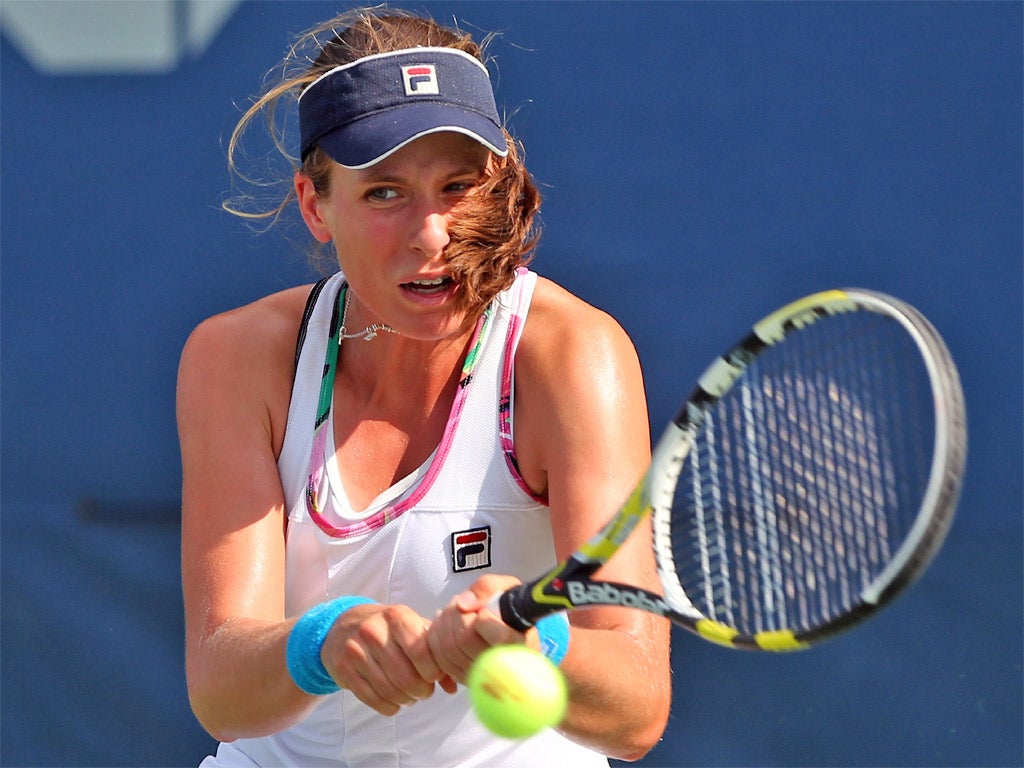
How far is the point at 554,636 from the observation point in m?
1.46

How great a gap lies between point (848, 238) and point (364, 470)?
3.92ft

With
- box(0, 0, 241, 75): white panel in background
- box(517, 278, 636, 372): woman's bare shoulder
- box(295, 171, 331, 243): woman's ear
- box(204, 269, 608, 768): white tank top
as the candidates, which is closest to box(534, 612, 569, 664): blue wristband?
box(204, 269, 608, 768): white tank top

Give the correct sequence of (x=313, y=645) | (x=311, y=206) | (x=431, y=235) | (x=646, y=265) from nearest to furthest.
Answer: (x=313, y=645) → (x=431, y=235) → (x=311, y=206) → (x=646, y=265)

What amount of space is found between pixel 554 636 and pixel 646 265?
133 cm

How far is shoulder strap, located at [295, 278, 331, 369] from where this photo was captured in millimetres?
1891

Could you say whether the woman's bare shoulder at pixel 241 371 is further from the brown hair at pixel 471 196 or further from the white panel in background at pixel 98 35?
the white panel in background at pixel 98 35

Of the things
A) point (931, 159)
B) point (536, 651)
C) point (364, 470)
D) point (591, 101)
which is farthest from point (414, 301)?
point (931, 159)

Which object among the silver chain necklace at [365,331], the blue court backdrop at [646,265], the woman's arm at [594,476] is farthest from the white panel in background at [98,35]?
A: the woman's arm at [594,476]

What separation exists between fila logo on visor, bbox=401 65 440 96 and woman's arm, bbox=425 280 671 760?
0.32m

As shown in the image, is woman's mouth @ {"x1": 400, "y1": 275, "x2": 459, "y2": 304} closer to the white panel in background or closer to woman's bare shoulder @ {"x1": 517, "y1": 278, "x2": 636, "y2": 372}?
woman's bare shoulder @ {"x1": 517, "y1": 278, "x2": 636, "y2": 372}

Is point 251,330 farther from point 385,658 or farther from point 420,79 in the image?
point 385,658

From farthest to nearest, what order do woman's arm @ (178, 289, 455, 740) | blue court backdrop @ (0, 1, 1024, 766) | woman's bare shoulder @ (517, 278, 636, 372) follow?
blue court backdrop @ (0, 1, 1024, 766) < woman's bare shoulder @ (517, 278, 636, 372) < woman's arm @ (178, 289, 455, 740)

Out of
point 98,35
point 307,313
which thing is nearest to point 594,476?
point 307,313

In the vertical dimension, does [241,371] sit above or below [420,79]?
below
